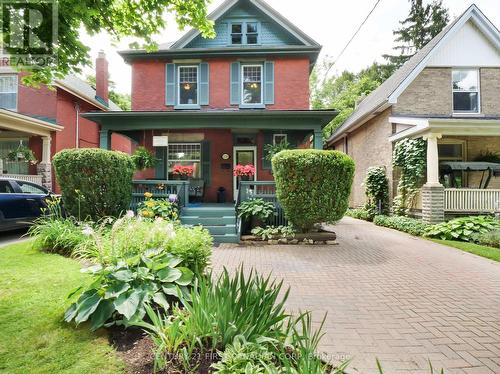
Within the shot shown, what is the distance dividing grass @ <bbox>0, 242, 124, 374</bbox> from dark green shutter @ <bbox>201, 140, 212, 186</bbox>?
778 cm

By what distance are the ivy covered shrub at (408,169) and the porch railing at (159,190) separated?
8.01m

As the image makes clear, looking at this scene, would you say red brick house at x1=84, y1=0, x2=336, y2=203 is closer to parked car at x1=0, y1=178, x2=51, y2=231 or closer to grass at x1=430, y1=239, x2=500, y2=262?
parked car at x1=0, y1=178, x2=51, y2=231

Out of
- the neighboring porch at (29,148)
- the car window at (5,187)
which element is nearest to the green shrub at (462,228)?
the car window at (5,187)

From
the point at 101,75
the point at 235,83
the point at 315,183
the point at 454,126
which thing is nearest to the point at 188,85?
the point at 235,83

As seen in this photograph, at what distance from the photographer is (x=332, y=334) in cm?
307

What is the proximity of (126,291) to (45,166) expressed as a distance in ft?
43.9

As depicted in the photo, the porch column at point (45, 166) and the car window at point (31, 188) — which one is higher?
the porch column at point (45, 166)

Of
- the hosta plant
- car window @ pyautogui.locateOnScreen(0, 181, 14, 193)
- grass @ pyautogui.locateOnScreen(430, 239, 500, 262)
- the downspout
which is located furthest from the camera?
the downspout

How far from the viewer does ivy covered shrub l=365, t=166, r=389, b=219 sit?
489 inches

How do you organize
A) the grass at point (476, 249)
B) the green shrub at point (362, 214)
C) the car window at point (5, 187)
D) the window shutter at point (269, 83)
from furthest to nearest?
1. the green shrub at point (362, 214)
2. the window shutter at point (269, 83)
3. the car window at point (5, 187)
4. the grass at point (476, 249)

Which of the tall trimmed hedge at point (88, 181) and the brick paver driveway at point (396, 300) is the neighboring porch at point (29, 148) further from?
the brick paver driveway at point (396, 300)

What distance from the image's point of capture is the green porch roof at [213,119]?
988 centimetres

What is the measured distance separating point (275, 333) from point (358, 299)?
7.03 ft

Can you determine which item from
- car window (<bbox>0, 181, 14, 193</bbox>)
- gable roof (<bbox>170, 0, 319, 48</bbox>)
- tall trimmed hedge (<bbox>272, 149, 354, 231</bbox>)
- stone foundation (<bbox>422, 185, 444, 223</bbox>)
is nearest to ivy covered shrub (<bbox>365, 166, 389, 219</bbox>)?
stone foundation (<bbox>422, 185, 444, 223</bbox>)
